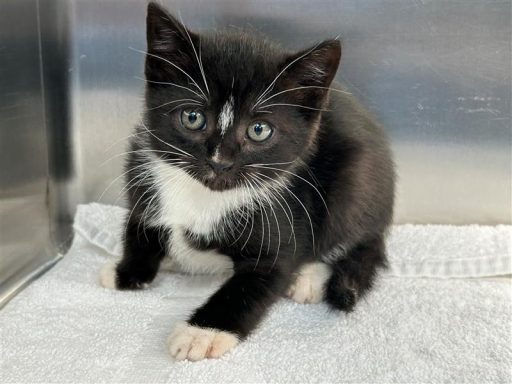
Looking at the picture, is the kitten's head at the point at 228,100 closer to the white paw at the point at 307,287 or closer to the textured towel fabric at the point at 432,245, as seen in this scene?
the white paw at the point at 307,287

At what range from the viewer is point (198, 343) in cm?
129

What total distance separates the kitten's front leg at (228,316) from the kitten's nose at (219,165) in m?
0.31

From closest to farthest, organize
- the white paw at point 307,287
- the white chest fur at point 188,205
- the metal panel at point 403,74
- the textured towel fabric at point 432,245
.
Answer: the white chest fur at point 188,205 < the white paw at point 307,287 < the textured towel fabric at point 432,245 < the metal panel at point 403,74

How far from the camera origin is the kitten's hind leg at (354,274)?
1546 millimetres

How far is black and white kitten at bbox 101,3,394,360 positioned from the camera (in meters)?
1.29

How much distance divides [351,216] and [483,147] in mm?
643

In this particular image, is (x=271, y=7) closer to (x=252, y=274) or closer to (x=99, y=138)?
(x=99, y=138)

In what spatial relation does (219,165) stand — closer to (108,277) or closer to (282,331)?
(282,331)

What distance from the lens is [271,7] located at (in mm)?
1890

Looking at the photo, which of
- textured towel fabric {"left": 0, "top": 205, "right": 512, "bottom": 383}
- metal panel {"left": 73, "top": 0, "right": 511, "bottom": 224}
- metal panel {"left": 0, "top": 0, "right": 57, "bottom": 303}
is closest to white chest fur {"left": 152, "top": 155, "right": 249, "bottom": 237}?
textured towel fabric {"left": 0, "top": 205, "right": 512, "bottom": 383}

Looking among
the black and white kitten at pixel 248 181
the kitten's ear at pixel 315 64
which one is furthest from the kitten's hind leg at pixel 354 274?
the kitten's ear at pixel 315 64

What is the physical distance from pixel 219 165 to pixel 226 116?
4.2 inches

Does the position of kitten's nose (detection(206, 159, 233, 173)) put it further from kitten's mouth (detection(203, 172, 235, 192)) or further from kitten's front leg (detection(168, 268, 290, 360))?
kitten's front leg (detection(168, 268, 290, 360))

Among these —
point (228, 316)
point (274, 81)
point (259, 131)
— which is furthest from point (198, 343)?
point (274, 81)
